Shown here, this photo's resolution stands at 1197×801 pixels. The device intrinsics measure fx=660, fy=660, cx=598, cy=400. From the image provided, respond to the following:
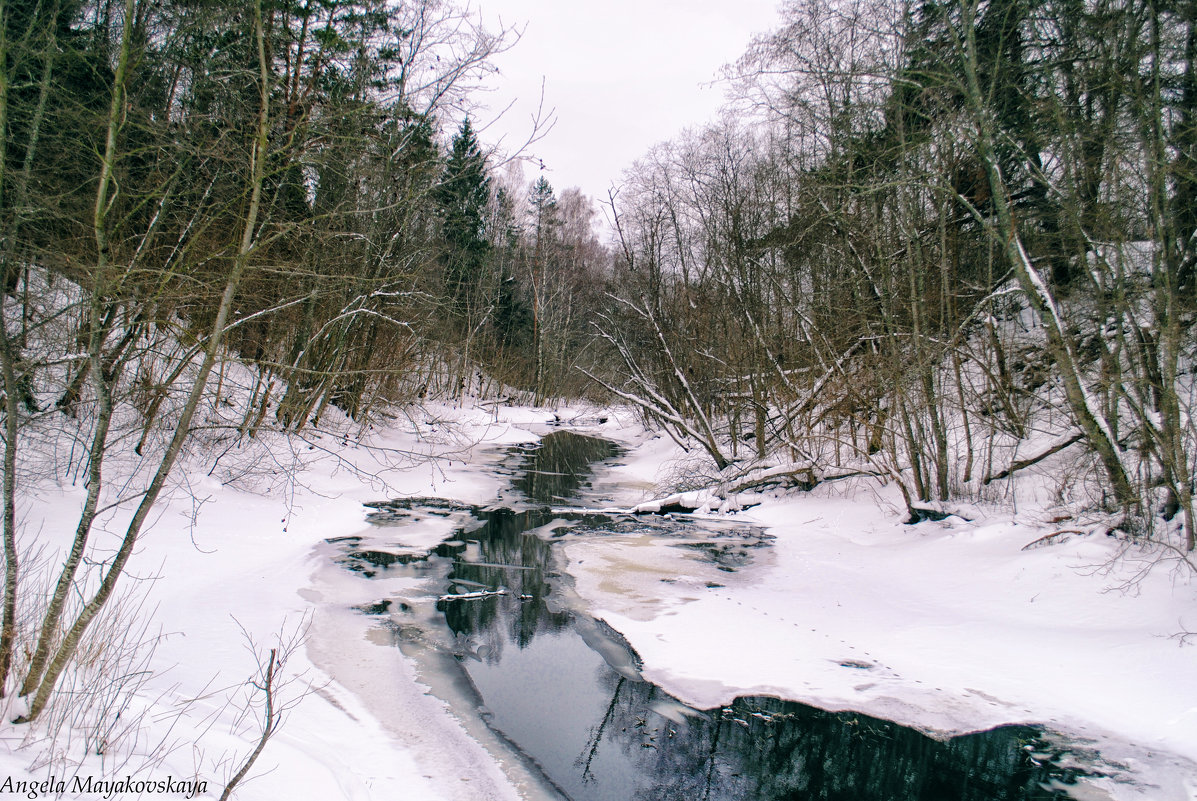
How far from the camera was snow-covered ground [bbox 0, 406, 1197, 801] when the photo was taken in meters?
3.96

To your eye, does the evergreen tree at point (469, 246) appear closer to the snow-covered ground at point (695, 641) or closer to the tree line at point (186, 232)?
the tree line at point (186, 232)

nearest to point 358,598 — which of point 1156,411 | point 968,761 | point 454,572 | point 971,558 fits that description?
point 454,572

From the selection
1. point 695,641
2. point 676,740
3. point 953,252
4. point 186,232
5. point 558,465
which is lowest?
point 676,740

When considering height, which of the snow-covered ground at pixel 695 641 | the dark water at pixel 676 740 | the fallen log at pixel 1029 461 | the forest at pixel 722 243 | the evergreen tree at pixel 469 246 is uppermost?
the evergreen tree at pixel 469 246

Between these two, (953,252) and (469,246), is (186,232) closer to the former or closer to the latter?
(953,252)

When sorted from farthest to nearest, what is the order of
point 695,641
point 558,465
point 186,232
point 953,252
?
point 558,465
point 953,252
point 186,232
point 695,641

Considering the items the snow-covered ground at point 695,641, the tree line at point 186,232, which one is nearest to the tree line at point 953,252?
the snow-covered ground at point 695,641

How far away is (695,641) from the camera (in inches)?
254

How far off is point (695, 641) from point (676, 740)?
68.7 inches

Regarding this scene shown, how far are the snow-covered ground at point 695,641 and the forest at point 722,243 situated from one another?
70cm

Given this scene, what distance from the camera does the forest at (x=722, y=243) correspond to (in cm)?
439

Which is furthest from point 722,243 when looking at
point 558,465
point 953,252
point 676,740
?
point 676,740

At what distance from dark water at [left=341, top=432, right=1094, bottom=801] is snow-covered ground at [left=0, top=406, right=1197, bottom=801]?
26 centimetres

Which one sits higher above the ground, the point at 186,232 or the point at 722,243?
the point at 722,243
